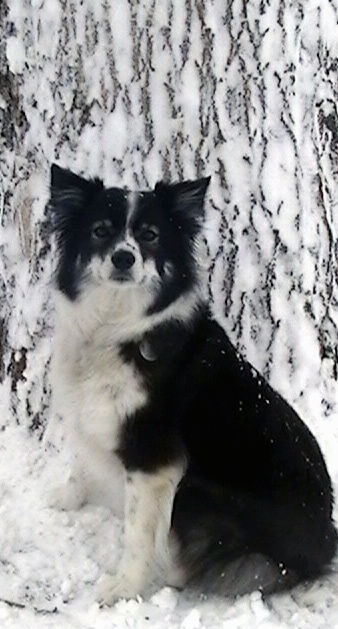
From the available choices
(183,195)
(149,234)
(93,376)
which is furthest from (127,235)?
(93,376)

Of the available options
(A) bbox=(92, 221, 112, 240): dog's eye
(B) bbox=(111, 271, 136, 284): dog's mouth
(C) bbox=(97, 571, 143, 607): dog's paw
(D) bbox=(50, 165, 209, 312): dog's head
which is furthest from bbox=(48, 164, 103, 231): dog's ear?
(C) bbox=(97, 571, 143, 607): dog's paw

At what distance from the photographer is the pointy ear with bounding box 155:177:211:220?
373cm

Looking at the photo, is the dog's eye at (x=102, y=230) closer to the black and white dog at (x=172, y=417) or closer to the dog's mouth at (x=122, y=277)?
the black and white dog at (x=172, y=417)

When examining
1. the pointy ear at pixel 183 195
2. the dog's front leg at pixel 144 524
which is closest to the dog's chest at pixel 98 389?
the dog's front leg at pixel 144 524

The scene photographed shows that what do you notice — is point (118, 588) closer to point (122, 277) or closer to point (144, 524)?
point (144, 524)

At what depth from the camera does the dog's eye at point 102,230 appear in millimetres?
3646

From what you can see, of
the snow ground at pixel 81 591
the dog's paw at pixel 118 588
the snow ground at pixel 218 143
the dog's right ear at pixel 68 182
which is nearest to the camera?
the snow ground at pixel 81 591

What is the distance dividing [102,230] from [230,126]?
866 millimetres

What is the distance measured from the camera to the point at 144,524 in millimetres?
3574

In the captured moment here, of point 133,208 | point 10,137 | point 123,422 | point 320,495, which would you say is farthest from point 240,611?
point 10,137

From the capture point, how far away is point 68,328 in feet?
12.5

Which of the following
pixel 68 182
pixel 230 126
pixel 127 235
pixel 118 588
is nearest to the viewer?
pixel 118 588

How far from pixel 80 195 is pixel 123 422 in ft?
2.95

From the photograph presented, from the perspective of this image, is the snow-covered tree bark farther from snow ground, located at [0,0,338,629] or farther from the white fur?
the white fur
